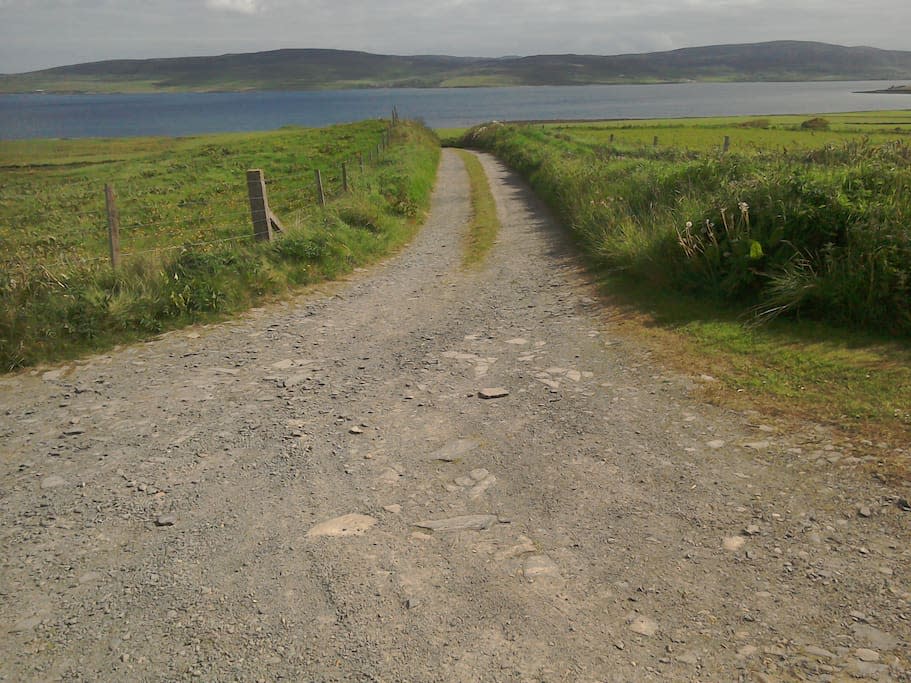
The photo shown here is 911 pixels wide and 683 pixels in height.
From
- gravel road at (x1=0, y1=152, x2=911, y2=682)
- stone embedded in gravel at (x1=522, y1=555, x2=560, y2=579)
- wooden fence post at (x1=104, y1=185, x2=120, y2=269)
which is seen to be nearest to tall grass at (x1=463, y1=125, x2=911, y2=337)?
gravel road at (x1=0, y1=152, x2=911, y2=682)

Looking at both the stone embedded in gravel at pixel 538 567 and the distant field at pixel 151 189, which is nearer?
the stone embedded in gravel at pixel 538 567

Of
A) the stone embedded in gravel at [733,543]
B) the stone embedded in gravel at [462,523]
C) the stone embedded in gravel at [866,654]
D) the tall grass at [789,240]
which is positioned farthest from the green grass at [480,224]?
the stone embedded in gravel at [866,654]

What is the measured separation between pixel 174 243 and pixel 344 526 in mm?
16642

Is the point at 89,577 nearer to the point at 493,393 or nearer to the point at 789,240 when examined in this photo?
the point at 493,393

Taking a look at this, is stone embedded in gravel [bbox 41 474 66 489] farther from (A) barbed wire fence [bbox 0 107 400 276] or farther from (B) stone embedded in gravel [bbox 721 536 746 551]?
(A) barbed wire fence [bbox 0 107 400 276]

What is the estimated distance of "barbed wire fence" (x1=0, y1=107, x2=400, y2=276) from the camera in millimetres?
10234

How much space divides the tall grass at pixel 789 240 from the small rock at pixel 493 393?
3.23m

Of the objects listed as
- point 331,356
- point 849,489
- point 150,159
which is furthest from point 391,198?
point 150,159

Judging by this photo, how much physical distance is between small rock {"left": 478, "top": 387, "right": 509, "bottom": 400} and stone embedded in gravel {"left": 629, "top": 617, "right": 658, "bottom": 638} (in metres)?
3.15

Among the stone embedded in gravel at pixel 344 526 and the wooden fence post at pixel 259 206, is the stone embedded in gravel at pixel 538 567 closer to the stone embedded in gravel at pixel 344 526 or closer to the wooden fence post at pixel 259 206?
the stone embedded in gravel at pixel 344 526

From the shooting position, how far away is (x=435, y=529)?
14.2ft

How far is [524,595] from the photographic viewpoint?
3.65 metres

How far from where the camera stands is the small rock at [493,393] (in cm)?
641

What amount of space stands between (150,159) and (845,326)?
56764 mm
